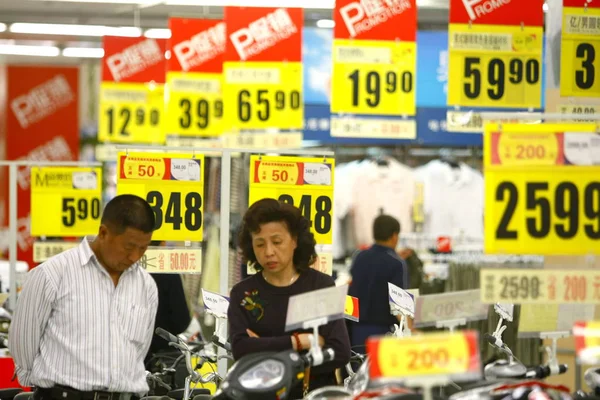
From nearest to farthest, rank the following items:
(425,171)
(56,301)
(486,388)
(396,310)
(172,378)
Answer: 1. (486,388)
2. (56,301)
3. (396,310)
4. (172,378)
5. (425,171)

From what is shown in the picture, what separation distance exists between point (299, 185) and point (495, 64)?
6.75 ft

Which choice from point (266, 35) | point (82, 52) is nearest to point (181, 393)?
point (266, 35)

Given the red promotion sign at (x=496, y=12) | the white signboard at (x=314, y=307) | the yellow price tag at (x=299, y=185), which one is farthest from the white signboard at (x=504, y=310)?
the red promotion sign at (x=496, y=12)

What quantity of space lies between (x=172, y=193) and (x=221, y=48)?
5.12 metres

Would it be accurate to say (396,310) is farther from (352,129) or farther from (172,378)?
(352,129)

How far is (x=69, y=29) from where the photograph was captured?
16016mm

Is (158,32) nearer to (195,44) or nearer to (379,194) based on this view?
(195,44)

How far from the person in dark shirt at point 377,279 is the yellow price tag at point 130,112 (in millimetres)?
4969

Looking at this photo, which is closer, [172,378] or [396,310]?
[396,310]

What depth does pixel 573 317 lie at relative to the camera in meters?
5.09

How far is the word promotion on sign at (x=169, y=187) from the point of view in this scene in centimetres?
700

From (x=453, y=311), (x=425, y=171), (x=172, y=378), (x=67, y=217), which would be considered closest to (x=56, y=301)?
(x=453, y=311)

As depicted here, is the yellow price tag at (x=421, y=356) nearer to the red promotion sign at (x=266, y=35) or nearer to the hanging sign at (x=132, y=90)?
the red promotion sign at (x=266, y=35)

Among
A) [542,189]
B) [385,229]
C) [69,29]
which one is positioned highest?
[69,29]
